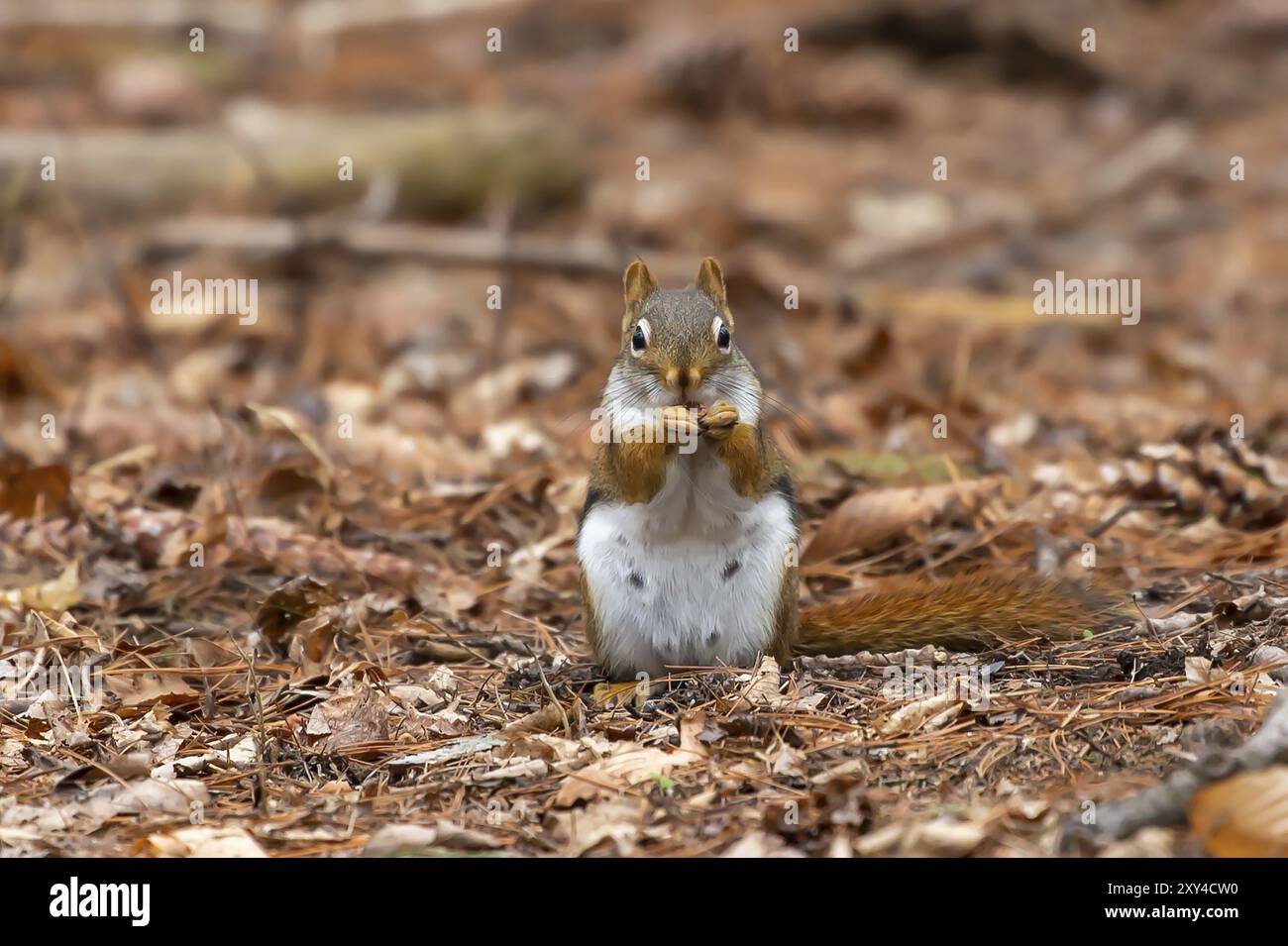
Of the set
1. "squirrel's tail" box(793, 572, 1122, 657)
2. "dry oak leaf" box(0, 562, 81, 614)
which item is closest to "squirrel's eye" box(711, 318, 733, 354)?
"squirrel's tail" box(793, 572, 1122, 657)

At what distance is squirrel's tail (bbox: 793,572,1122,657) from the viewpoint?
381cm

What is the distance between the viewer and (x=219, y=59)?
1205cm

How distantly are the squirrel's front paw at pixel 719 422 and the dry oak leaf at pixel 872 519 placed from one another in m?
1.36

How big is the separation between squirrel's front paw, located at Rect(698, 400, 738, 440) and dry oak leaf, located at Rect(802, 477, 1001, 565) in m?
1.36

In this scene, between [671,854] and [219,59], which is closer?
[671,854]

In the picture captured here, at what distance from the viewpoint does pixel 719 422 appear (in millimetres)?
3523

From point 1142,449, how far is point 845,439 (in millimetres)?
1247

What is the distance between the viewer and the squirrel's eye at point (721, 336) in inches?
147

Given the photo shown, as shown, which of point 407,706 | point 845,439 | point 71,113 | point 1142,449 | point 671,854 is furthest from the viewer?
point 71,113

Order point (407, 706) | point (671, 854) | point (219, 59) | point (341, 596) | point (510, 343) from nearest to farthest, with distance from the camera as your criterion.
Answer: point (671, 854) < point (407, 706) < point (341, 596) < point (510, 343) < point (219, 59)

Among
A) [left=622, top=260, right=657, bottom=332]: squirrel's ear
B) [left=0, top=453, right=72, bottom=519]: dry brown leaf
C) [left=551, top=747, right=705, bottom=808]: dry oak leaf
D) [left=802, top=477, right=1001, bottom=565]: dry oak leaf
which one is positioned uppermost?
[left=622, top=260, right=657, bottom=332]: squirrel's ear

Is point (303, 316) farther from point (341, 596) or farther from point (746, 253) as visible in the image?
point (341, 596)

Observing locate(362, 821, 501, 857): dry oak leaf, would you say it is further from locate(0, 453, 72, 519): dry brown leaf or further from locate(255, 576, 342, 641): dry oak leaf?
locate(0, 453, 72, 519): dry brown leaf

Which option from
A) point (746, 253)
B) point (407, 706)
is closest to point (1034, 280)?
point (746, 253)
